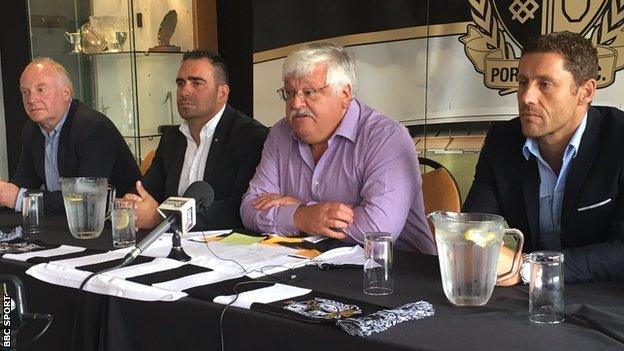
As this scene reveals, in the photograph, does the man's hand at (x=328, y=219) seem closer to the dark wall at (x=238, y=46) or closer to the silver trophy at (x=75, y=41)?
the dark wall at (x=238, y=46)

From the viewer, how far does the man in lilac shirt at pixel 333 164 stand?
2.17 m

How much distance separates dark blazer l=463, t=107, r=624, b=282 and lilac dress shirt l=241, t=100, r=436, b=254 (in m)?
0.24

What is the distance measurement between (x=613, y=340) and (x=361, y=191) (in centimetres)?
109

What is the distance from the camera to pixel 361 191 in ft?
7.31

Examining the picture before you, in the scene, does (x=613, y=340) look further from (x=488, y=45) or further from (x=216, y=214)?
(x=488, y=45)

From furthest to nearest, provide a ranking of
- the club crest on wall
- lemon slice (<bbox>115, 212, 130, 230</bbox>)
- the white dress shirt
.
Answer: the club crest on wall < the white dress shirt < lemon slice (<bbox>115, 212, 130, 230</bbox>)

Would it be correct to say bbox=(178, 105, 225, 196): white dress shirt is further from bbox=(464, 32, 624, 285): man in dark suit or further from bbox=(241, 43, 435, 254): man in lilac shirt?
bbox=(464, 32, 624, 285): man in dark suit

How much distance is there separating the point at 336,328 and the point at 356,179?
101 centimetres

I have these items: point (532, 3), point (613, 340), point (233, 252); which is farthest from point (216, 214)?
point (532, 3)

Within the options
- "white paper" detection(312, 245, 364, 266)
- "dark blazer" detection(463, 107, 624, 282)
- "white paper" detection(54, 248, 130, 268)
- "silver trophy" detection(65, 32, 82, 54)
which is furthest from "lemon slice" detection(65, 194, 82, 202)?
"silver trophy" detection(65, 32, 82, 54)

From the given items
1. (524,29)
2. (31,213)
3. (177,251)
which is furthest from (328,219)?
(524,29)

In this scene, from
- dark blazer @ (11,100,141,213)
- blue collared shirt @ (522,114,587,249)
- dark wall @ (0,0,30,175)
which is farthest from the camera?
dark wall @ (0,0,30,175)

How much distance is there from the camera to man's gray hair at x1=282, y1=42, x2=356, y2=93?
7.50 ft

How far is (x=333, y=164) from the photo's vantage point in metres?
2.34
